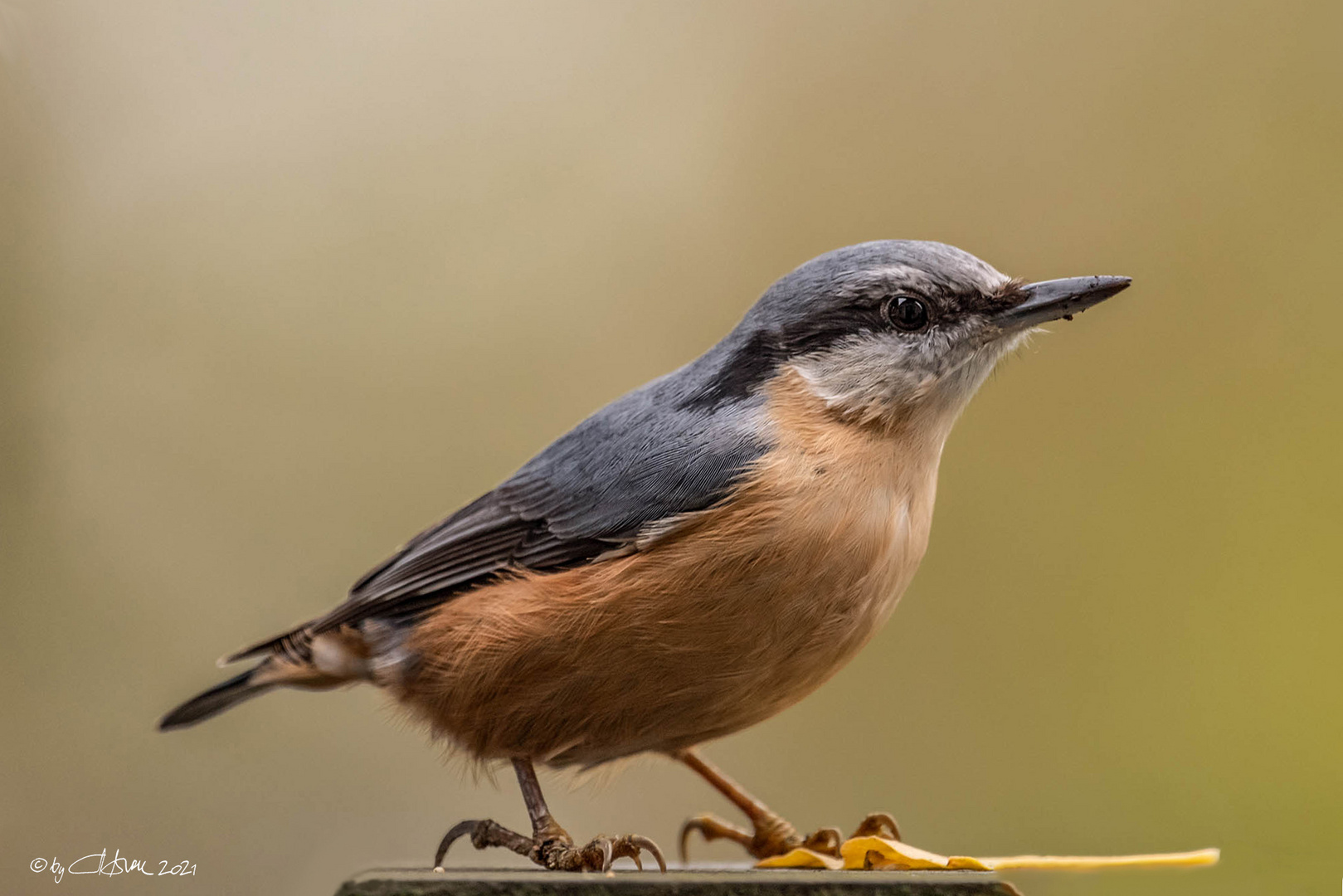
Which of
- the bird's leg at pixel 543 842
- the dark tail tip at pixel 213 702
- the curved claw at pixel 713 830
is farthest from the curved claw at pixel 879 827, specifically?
the dark tail tip at pixel 213 702

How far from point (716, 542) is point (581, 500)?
35 centimetres

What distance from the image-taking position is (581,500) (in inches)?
85.9

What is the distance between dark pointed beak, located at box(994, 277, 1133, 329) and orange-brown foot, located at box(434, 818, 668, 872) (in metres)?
1.10

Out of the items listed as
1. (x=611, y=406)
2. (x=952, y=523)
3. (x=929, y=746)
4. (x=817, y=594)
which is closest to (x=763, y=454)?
(x=817, y=594)

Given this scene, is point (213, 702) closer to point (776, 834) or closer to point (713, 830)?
point (713, 830)

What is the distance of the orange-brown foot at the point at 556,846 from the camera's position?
180cm

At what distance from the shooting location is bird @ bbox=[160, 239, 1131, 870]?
1.93 metres

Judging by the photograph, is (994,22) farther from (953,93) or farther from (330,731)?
(330,731)

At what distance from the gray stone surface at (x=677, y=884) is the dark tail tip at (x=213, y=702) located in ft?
4.48

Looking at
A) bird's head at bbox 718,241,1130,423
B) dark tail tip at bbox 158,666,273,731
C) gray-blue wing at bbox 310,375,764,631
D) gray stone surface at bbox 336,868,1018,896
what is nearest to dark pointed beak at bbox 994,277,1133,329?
bird's head at bbox 718,241,1130,423

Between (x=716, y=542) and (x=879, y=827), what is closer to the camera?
(x=716, y=542)

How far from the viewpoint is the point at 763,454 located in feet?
6.59
